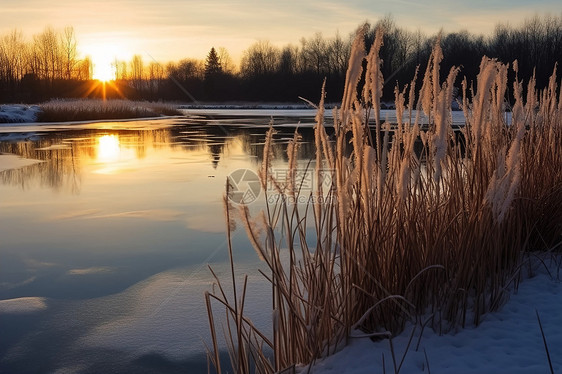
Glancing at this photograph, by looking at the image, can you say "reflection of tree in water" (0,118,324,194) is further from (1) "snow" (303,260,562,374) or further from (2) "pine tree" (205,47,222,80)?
(2) "pine tree" (205,47,222,80)

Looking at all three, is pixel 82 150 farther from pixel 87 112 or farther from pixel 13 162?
pixel 87 112

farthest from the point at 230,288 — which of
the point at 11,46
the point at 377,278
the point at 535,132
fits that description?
the point at 11,46

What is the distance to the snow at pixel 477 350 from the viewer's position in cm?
157

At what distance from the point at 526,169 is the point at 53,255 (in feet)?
9.63

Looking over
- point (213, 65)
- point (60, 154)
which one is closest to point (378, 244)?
point (60, 154)

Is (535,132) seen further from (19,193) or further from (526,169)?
(19,193)

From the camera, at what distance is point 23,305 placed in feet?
8.83

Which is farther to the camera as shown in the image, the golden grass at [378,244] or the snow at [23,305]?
the snow at [23,305]

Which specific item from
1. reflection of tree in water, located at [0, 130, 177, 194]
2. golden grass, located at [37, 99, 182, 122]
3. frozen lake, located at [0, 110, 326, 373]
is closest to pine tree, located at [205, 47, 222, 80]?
golden grass, located at [37, 99, 182, 122]

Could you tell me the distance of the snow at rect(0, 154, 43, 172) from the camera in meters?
7.62

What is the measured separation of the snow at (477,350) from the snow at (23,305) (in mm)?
1674

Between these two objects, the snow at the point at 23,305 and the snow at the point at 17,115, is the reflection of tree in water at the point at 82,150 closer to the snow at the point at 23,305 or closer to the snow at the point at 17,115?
the snow at the point at 23,305

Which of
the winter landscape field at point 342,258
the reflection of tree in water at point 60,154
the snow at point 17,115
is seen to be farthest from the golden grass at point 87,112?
the winter landscape field at point 342,258

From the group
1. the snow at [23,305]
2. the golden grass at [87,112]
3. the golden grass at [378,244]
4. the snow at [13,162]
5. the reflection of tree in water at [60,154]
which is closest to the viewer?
the golden grass at [378,244]
